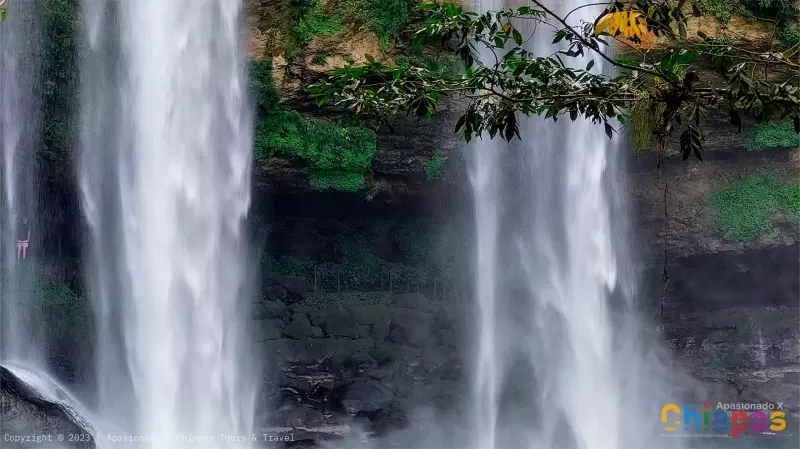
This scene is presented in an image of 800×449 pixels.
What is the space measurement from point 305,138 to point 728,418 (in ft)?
23.8

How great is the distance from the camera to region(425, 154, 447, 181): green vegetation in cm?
1073

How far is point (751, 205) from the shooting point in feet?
35.4

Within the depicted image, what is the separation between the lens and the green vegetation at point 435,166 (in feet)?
35.2

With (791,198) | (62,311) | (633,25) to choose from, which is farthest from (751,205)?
(62,311)

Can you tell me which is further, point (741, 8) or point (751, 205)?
point (751, 205)

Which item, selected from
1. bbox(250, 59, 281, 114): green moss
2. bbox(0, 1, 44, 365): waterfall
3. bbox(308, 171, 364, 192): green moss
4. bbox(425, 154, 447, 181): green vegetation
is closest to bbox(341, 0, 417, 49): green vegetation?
bbox(250, 59, 281, 114): green moss

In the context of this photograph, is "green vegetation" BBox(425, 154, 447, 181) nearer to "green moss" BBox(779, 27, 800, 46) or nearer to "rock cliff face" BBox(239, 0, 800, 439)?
"rock cliff face" BBox(239, 0, 800, 439)

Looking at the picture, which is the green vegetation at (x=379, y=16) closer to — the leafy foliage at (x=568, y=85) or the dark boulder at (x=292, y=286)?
the dark boulder at (x=292, y=286)

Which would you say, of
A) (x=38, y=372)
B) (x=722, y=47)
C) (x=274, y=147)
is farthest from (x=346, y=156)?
(x=722, y=47)

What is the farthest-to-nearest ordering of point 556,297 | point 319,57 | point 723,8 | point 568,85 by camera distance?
point 556,297 < point 319,57 < point 723,8 < point 568,85

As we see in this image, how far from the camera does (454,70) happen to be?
995 cm

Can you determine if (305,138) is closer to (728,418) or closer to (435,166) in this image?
(435,166)

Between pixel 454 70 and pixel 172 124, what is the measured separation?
4018 millimetres

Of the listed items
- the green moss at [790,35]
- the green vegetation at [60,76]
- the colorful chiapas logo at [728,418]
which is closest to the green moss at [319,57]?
the green vegetation at [60,76]
